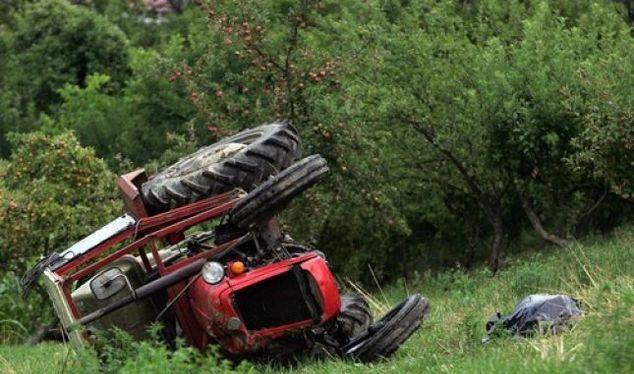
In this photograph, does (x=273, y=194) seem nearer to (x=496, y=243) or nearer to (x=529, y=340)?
(x=529, y=340)

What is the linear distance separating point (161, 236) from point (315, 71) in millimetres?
9815

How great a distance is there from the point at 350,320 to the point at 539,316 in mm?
1854

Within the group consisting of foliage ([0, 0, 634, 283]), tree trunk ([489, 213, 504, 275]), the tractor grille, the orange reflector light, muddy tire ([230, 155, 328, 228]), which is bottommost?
tree trunk ([489, 213, 504, 275])

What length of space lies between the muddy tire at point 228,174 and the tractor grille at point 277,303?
44.1 inches

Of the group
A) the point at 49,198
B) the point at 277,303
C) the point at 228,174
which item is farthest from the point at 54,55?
the point at 277,303

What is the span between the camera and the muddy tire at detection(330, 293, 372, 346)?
37.9 feet

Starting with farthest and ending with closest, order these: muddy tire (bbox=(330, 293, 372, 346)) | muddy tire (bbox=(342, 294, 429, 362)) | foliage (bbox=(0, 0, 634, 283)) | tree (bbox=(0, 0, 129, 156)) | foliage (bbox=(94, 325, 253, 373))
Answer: tree (bbox=(0, 0, 129, 156)) < foliage (bbox=(0, 0, 634, 283)) < muddy tire (bbox=(330, 293, 372, 346)) < muddy tire (bbox=(342, 294, 429, 362)) < foliage (bbox=(94, 325, 253, 373))

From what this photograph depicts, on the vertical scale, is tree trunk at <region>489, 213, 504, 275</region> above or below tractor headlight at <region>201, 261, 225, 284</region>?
below

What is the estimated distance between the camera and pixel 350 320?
463 inches

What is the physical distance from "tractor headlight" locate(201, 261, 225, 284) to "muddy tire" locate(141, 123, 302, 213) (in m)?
0.96

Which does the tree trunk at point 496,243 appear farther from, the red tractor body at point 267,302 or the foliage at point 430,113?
the red tractor body at point 267,302

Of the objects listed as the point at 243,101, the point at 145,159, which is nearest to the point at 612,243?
the point at 243,101

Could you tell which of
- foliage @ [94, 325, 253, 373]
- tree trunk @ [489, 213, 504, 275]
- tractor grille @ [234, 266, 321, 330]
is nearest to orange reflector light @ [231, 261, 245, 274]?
tractor grille @ [234, 266, 321, 330]

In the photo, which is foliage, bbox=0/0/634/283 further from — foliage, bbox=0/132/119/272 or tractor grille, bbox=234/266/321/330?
tractor grille, bbox=234/266/321/330
